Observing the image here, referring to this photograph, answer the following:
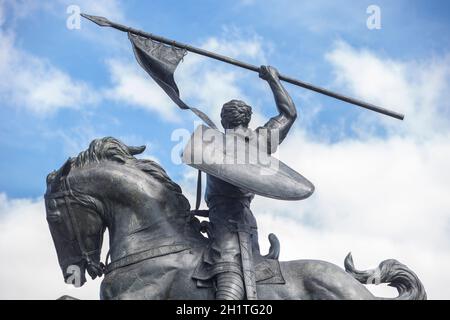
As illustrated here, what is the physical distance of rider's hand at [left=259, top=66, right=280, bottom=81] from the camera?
12133 millimetres

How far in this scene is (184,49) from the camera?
1248 centimetres

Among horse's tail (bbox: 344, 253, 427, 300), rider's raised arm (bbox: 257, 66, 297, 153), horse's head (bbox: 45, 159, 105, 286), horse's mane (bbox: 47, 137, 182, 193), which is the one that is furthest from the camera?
rider's raised arm (bbox: 257, 66, 297, 153)

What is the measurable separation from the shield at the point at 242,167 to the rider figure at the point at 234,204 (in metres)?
0.45

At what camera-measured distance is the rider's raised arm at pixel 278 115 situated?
11773mm

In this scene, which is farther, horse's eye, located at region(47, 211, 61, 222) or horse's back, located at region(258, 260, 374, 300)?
horse's eye, located at region(47, 211, 61, 222)

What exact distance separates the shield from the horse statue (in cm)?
79

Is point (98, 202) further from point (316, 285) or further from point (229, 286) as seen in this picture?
point (316, 285)

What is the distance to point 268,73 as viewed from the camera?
12.2 meters

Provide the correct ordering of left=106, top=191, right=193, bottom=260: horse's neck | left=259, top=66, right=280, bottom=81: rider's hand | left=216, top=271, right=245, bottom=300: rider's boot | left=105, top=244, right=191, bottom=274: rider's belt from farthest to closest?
left=259, top=66, right=280, bottom=81: rider's hand
left=106, top=191, right=193, bottom=260: horse's neck
left=105, top=244, right=191, bottom=274: rider's belt
left=216, top=271, right=245, bottom=300: rider's boot

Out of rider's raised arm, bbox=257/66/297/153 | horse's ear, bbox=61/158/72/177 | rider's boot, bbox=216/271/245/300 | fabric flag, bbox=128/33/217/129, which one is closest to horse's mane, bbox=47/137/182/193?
horse's ear, bbox=61/158/72/177

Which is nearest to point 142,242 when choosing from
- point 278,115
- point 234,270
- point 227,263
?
point 227,263

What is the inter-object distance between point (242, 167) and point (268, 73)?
1756 mm

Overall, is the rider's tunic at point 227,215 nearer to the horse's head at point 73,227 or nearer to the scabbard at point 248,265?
the scabbard at point 248,265

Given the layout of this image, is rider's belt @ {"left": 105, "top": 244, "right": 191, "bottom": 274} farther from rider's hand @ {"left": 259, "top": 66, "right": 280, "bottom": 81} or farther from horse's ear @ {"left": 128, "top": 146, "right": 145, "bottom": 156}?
rider's hand @ {"left": 259, "top": 66, "right": 280, "bottom": 81}
